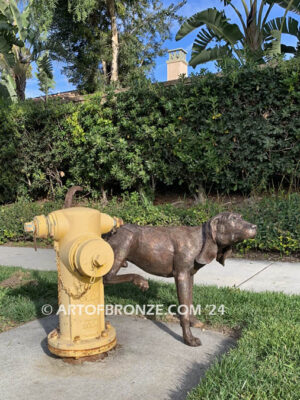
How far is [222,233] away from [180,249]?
13.6 inches

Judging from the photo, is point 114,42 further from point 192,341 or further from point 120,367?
point 120,367

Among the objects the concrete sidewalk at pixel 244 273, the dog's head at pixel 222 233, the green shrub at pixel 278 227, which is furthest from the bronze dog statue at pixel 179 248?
the green shrub at pixel 278 227

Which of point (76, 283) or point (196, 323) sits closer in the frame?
point (76, 283)

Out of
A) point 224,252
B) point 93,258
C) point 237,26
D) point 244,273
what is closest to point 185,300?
point 224,252

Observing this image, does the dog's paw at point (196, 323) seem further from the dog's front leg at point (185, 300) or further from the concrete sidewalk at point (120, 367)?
the dog's front leg at point (185, 300)

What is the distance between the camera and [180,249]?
2.88m

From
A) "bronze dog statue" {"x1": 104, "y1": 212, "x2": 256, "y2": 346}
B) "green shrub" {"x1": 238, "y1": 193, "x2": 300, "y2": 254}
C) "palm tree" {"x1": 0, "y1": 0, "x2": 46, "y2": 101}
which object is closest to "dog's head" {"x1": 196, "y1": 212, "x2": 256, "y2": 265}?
"bronze dog statue" {"x1": 104, "y1": 212, "x2": 256, "y2": 346}

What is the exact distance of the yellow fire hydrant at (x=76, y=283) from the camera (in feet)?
8.47

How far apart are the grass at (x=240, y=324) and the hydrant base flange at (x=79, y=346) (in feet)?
2.56

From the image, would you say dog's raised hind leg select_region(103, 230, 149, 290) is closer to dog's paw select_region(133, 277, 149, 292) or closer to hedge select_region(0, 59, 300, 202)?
dog's paw select_region(133, 277, 149, 292)

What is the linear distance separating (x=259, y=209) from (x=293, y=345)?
4081 millimetres

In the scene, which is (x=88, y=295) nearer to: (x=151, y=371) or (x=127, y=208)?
(x=151, y=371)

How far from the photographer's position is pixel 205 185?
8.34 m

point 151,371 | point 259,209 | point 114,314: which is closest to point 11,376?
point 151,371
